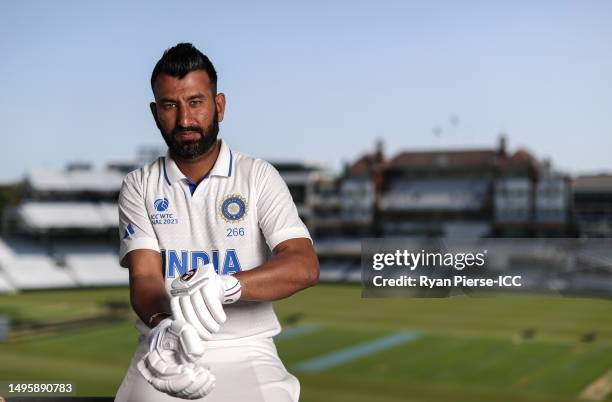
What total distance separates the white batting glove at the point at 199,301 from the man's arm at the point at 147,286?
0.64 ft

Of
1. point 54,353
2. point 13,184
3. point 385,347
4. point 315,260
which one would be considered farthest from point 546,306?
point 13,184

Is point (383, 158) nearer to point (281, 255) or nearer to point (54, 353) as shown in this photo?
point (54, 353)

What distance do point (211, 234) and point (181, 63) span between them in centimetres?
48

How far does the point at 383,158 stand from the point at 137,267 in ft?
192

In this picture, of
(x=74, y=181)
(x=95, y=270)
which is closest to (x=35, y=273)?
(x=95, y=270)

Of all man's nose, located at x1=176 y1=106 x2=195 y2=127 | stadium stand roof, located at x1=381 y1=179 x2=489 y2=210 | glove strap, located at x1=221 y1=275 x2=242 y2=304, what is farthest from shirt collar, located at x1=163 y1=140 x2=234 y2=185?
stadium stand roof, located at x1=381 y1=179 x2=489 y2=210

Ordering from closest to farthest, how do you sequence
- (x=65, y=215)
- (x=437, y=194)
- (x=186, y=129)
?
(x=186, y=129) < (x=65, y=215) < (x=437, y=194)

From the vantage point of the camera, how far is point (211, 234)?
2.18 meters

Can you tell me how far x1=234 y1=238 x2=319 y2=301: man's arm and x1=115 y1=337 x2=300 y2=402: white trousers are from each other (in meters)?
0.25

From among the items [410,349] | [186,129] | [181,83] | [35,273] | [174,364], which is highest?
[181,83]

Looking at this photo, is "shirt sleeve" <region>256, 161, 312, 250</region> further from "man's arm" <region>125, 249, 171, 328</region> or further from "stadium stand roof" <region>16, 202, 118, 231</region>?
"stadium stand roof" <region>16, 202, 118, 231</region>

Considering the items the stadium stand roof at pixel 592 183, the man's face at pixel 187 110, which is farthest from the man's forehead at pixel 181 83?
the stadium stand roof at pixel 592 183

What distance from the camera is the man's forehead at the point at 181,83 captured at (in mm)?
2045

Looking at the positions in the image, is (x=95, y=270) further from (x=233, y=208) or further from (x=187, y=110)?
(x=187, y=110)
